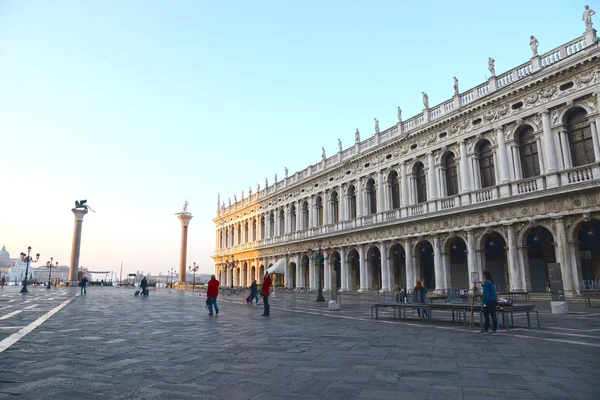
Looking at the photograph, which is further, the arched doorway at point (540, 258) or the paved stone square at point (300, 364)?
the arched doorway at point (540, 258)

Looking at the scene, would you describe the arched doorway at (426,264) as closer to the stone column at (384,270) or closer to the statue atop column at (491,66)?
the stone column at (384,270)

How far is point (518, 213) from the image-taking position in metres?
21.5

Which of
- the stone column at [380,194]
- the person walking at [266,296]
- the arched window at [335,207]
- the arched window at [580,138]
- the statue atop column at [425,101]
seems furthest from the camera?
the arched window at [335,207]

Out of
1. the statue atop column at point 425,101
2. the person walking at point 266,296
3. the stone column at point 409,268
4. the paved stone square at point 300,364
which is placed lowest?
the paved stone square at point 300,364

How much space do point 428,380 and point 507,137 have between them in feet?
70.6

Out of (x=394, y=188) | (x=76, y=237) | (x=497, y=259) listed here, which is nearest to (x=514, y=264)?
(x=497, y=259)

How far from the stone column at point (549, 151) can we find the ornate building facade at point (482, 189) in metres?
0.05

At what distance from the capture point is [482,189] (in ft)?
77.5

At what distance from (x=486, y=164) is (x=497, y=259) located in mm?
5891

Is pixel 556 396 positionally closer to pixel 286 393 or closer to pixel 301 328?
pixel 286 393

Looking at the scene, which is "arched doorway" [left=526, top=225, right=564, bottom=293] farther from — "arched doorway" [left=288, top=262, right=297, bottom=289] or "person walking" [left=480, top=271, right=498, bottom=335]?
"arched doorway" [left=288, top=262, right=297, bottom=289]

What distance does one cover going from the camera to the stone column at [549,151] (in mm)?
20328

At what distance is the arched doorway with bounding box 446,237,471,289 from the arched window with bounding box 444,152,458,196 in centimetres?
318

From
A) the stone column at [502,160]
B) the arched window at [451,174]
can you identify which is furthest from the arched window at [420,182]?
the stone column at [502,160]
